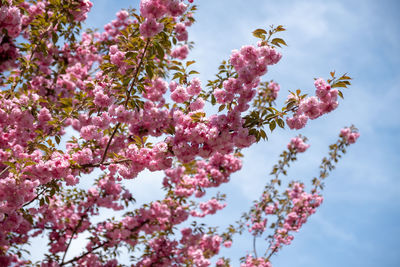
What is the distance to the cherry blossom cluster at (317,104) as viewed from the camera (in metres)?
3.29

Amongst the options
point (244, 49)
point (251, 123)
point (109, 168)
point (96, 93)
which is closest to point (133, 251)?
point (109, 168)

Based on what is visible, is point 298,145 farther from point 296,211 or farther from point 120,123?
point 120,123

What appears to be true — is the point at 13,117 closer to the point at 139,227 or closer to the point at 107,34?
the point at 139,227

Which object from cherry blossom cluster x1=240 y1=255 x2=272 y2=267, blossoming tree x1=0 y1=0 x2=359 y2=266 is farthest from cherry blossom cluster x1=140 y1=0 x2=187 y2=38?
cherry blossom cluster x1=240 y1=255 x2=272 y2=267

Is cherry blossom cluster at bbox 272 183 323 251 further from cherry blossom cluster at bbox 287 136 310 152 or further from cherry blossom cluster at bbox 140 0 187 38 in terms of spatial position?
cherry blossom cluster at bbox 140 0 187 38

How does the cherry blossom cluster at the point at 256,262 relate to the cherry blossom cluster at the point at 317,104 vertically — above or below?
above

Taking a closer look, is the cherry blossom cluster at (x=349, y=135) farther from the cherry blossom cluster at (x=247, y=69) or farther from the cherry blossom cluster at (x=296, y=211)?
the cherry blossom cluster at (x=247, y=69)

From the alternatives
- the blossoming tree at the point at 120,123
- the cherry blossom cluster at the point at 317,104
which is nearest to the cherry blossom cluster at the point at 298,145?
the blossoming tree at the point at 120,123

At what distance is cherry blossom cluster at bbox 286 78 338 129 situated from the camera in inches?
129

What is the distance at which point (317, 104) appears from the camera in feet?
10.8

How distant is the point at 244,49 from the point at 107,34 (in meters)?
6.46

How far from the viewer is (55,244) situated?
7.14 m

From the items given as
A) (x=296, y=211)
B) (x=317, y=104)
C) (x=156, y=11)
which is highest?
(x=296, y=211)

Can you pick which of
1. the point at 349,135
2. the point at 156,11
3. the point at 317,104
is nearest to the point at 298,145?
the point at 349,135
